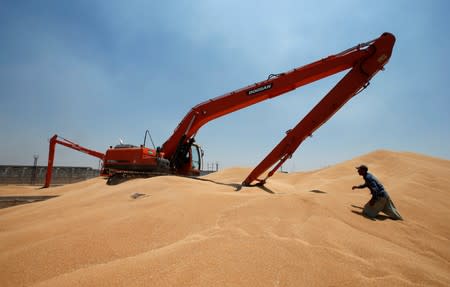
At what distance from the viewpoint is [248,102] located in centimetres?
988

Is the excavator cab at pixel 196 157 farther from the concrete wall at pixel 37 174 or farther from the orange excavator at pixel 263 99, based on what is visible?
the concrete wall at pixel 37 174

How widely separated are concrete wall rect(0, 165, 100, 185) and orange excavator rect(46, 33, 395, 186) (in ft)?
62.3

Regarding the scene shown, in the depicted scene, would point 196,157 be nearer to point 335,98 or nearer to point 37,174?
point 335,98

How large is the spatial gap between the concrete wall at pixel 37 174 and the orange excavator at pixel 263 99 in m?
19.0

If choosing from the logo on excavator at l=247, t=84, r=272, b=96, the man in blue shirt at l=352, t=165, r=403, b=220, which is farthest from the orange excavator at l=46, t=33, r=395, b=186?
the man in blue shirt at l=352, t=165, r=403, b=220

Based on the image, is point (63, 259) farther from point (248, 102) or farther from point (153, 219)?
point (248, 102)

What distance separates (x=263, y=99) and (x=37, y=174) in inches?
1025

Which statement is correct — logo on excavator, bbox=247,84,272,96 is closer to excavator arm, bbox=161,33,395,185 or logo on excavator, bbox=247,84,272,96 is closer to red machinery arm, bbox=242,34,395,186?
excavator arm, bbox=161,33,395,185

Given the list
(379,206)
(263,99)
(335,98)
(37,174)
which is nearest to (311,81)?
(335,98)

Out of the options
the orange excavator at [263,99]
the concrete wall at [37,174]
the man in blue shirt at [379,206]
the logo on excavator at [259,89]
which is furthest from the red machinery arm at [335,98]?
the concrete wall at [37,174]

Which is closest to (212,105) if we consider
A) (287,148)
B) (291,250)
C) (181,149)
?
(181,149)

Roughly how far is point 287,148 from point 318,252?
20.4 ft

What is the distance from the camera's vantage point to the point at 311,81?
352 inches

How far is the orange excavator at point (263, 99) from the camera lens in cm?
805
